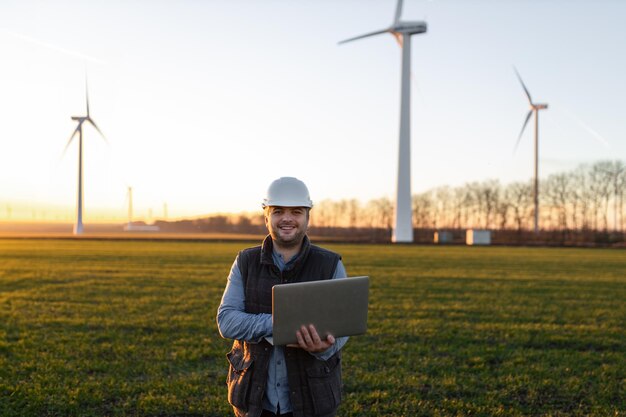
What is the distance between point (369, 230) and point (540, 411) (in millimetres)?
103365

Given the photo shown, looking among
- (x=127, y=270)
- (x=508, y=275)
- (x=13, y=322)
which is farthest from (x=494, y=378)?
(x=127, y=270)

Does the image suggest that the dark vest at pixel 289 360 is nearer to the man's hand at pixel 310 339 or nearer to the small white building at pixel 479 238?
the man's hand at pixel 310 339

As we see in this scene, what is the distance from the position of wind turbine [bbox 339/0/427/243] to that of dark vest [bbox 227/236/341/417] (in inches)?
2559

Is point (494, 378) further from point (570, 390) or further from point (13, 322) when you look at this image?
point (13, 322)

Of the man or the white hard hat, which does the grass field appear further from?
the white hard hat

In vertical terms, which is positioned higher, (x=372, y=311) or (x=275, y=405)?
(x=275, y=405)

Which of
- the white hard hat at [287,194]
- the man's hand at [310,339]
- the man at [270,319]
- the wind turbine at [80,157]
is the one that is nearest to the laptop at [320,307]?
the man's hand at [310,339]

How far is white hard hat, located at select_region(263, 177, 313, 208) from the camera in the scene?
3273 mm

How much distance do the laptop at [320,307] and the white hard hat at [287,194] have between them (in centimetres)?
47

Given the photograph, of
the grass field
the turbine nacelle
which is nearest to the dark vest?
the grass field

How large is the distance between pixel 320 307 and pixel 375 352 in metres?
6.62

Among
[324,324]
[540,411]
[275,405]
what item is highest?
[324,324]

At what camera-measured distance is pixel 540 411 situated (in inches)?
262

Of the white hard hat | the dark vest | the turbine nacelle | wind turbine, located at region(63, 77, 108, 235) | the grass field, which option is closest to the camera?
the white hard hat
